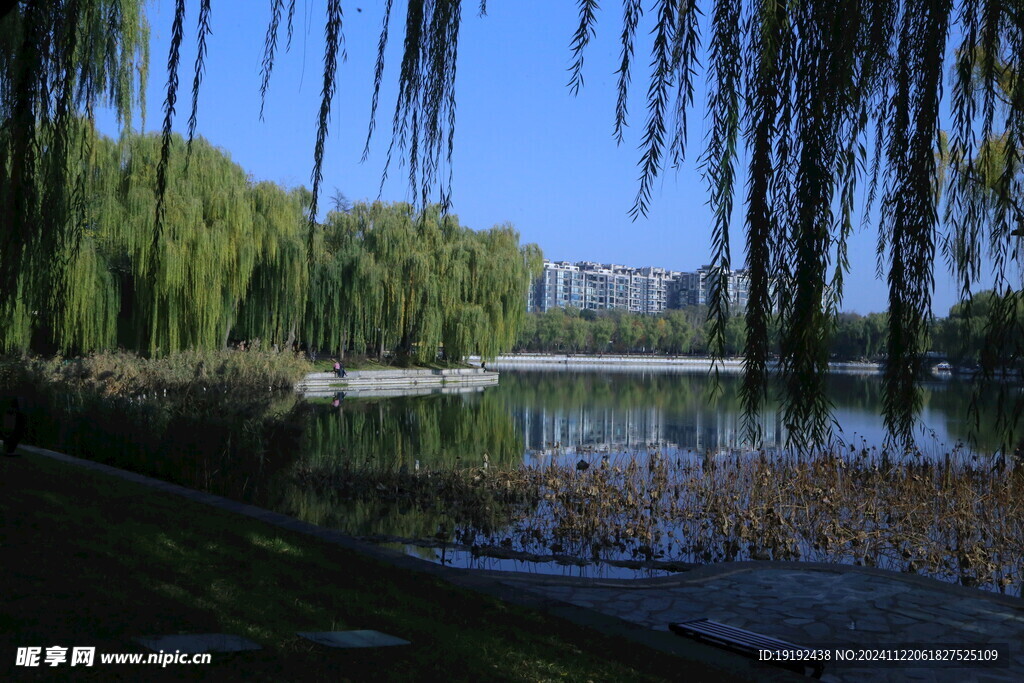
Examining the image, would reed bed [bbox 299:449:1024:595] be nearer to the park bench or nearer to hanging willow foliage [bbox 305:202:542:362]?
the park bench

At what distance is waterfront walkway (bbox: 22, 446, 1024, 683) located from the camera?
4.52m

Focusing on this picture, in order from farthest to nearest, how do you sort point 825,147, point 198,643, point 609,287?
point 609,287
point 198,643
point 825,147

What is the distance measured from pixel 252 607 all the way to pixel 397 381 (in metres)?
31.0

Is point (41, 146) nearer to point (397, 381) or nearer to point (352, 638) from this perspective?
point (352, 638)

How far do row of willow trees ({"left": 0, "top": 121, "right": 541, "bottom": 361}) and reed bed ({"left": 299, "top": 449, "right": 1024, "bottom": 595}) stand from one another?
3197 millimetres

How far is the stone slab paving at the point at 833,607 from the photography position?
16.5 feet

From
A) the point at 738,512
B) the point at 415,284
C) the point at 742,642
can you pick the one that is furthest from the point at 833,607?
the point at 415,284

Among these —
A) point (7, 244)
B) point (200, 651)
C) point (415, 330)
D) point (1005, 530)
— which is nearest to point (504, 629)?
point (200, 651)

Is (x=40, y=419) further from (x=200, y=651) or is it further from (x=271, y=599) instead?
(x=200, y=651)

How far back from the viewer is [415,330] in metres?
33.1

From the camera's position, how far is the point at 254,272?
24.9 metres

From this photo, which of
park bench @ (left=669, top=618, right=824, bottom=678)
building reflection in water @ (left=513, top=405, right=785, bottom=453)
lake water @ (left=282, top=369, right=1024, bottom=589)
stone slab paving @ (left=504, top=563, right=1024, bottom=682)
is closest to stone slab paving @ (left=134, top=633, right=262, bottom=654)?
lake water @ (left=282, top=369, right=1024, bottom=589)

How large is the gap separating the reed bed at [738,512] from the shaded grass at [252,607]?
343 cm

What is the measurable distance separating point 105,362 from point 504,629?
1248cm
